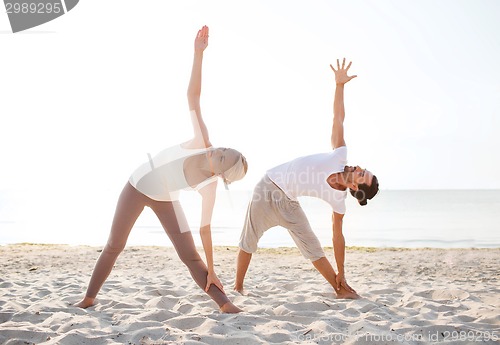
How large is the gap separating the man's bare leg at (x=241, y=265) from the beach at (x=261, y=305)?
0.13m

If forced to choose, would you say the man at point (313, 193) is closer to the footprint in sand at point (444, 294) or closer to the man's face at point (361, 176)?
the man's face at point (361, 176)

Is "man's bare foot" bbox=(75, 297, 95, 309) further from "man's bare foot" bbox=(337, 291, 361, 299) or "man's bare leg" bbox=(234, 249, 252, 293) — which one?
"man's bare foot" bbox=(337, 291, 361, 299)

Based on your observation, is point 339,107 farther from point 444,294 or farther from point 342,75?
point 444,294

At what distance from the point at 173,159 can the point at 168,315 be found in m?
1.29

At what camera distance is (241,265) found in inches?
197

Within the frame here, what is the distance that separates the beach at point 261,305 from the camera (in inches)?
131

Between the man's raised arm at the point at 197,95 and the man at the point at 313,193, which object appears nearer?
the man's raised arm at the point at 197,95

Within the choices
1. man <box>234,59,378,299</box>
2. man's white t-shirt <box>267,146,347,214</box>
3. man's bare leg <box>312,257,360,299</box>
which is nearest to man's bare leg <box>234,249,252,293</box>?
man <box>234,59,378,299</box>

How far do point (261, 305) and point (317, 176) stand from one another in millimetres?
1282

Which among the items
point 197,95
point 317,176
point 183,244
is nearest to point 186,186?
point 183,244

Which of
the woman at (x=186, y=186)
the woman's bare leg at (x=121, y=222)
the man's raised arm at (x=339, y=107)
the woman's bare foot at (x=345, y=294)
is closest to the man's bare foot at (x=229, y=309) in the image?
the woman at (x=186, y=186)

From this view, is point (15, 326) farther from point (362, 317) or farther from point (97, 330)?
point (362, 317)

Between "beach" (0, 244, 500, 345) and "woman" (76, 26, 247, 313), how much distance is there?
38cm

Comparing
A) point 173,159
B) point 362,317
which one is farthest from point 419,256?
point 173,159
